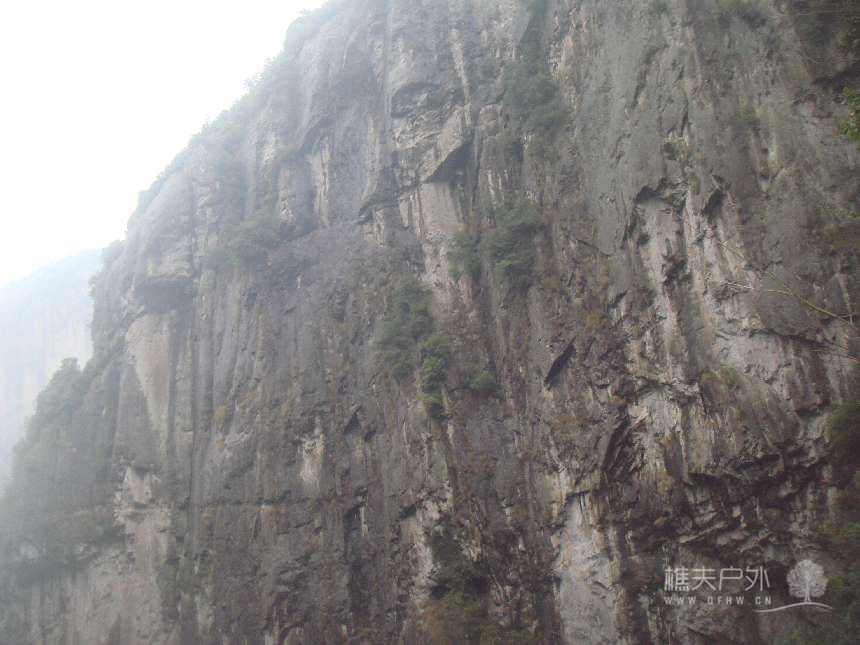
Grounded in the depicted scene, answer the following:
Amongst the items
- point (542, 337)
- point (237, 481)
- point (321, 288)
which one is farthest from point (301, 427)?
point (542, 337)

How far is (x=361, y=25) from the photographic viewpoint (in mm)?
24641

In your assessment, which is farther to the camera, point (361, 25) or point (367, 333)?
point (361, 25)

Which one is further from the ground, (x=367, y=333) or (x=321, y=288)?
(x=321, y=288)

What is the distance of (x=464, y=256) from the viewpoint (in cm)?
1834

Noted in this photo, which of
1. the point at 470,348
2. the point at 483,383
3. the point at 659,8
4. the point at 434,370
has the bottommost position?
the point at 483,383

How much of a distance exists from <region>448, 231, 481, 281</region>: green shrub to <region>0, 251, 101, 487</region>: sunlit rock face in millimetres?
40828

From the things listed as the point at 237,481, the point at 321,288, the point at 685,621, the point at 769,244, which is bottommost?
the point at 685,621

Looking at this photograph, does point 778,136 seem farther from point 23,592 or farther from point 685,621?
point 23,592

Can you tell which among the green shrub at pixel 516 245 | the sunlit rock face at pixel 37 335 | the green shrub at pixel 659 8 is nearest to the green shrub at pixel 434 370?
the green shrub at pixel 516 245

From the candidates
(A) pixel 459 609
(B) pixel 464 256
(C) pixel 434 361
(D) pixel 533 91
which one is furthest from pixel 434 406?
(D) pixel 533 91

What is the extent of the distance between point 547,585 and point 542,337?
555 cm

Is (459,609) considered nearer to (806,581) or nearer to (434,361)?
(434,361)

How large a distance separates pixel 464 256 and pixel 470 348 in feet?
8.82

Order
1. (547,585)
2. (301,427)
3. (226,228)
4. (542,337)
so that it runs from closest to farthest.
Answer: (547,585)
(542,337)
(301,427)
(226,228)
